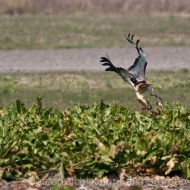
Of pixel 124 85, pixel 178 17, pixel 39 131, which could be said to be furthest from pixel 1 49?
pixel 39 131

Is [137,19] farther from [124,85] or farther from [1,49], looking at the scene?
[124,85]

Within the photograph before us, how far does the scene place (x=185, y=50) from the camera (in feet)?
75.7

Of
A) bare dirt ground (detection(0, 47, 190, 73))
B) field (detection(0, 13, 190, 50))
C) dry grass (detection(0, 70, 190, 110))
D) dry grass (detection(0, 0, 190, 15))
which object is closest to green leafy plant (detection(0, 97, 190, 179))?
dry grass (detection(0, 70, 190, 110))

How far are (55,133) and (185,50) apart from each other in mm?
15523

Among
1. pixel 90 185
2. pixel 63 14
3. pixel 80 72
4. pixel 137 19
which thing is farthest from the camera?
pixel 63 14

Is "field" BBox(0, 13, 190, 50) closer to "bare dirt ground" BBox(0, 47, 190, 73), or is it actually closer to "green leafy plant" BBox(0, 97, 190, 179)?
"bare dirt ground" BBox(0, 47, 190, 73)

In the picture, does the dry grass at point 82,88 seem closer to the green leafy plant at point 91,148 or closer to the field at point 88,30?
the green leafy plant at point 91,148

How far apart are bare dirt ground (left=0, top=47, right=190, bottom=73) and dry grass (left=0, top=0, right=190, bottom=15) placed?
1156 cm

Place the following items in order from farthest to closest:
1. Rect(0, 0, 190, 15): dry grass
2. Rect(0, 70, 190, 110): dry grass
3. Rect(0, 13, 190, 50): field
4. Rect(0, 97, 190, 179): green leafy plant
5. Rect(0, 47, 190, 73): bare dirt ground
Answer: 1. Rect(0, 0, 190, 15): dry grass
2. Rect(0, 13, 190, 50): field
3. Rect(0, 47, 190, 73): bare dirt ground
4. Rect(0, 70, 190, 110): dry grass
5. Rect(0, 97, 190, 179): green leafy plant

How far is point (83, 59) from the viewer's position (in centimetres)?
2166

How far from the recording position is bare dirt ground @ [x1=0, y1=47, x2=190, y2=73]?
797 inches

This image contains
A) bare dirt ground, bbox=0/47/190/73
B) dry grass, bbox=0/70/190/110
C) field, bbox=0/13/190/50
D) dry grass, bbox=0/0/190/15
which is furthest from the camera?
dry grass, bbox=0/0/190/15

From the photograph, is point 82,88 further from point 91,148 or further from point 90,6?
point 90,6

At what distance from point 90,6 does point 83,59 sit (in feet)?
46.8
